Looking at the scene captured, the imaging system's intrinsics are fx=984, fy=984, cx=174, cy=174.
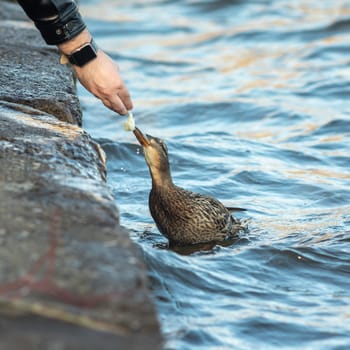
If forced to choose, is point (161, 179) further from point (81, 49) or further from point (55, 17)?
point (55, 17)

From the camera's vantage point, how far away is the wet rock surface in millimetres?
3117

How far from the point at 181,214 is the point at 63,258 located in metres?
3.32

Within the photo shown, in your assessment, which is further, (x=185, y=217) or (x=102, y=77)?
(x=185, y=217)

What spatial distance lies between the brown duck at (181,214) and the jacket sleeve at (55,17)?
6.72ft

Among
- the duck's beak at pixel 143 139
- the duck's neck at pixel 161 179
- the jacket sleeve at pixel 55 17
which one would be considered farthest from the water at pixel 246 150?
the jacket sleeve at pixel 55 17

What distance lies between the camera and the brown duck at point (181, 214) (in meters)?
6.66

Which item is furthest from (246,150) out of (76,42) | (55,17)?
(55,17)

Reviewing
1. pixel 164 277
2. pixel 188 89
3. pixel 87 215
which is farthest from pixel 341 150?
pixel 87 215

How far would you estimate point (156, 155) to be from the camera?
651 centimetres

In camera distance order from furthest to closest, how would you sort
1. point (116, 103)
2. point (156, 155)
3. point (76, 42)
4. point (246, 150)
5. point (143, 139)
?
point (246, 150), point (156, 155), point (143, 139), point (116, 103), point (76, 42)

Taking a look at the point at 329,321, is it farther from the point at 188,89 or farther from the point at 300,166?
the point at 188,89

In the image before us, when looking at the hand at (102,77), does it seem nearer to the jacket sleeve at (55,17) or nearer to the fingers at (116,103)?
the fingers at (116,103)

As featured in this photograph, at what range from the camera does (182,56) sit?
12961 millimetres

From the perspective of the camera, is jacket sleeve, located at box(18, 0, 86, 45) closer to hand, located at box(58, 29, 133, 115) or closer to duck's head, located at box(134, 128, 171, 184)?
hand, located at box(58, 29, 133, 115)
